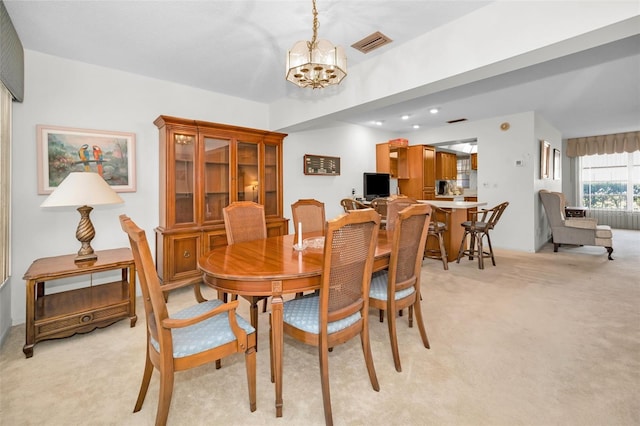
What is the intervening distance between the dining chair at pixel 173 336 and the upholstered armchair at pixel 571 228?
19.8 feet

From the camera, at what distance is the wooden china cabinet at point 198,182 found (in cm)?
329

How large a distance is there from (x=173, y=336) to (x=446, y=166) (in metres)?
7.51

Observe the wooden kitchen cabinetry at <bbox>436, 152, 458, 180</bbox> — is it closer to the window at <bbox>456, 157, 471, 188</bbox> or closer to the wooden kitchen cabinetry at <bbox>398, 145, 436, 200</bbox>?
the wooden kitchen cabinetry at <bbox>398, 145, 436, 200</bbox>

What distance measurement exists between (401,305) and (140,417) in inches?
63.4

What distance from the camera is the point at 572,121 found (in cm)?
611

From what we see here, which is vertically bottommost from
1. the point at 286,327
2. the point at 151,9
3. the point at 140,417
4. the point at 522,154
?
the point at 140,417

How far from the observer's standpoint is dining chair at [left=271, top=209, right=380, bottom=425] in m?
1.46

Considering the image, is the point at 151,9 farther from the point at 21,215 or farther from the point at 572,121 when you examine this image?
the point at 572,121

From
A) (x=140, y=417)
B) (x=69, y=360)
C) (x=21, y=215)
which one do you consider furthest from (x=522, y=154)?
(x=21, y=215)

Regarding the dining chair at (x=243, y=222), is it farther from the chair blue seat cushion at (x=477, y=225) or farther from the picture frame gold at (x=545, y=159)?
the picture frame gold at (x=545, y=159)

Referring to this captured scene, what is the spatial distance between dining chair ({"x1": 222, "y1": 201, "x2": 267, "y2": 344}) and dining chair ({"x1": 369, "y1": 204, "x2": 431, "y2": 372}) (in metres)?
1.03

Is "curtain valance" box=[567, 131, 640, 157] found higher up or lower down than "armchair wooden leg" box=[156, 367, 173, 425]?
higher up

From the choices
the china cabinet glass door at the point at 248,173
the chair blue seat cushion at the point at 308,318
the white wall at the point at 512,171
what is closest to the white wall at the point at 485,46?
the china cabinet glass door at the point at 248,173

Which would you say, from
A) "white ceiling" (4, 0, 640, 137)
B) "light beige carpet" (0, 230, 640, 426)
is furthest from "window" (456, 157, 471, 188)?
"light beige carpet" (0, 230, 640, 426)
